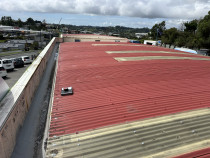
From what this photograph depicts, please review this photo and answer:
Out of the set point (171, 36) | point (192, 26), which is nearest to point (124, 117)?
point (171, 36)

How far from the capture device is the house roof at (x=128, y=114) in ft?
12.8

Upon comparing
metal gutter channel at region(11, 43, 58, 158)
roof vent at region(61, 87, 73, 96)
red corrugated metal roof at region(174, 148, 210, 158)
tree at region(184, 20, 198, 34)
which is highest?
tree at region(184, 20, 198, 34)

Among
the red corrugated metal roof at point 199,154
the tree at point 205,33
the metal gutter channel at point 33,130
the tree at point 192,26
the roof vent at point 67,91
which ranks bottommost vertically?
the metal gutter channel at point 33,130

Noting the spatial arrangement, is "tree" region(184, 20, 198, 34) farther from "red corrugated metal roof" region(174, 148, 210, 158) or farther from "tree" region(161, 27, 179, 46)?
"red corrugated metal roof" region(174, 148, 210, 158)

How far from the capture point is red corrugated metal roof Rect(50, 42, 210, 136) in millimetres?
4887

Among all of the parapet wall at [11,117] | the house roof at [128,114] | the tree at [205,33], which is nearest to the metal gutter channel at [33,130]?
the parapet wall at [11,117]

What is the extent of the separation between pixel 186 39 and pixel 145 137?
44.1 m

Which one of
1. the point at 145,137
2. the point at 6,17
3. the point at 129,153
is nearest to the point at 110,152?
the point at 129,153

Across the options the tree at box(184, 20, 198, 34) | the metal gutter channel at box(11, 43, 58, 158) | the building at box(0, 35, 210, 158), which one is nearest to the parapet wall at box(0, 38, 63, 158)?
the building at box(0, 35, 210, 158)

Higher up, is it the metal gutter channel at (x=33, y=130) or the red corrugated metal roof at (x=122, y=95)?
the red corrugated metal roof at (x=122, y=95)

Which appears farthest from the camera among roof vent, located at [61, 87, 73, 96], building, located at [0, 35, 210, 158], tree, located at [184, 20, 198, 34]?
tree, located at [184, 20, 198, 34]

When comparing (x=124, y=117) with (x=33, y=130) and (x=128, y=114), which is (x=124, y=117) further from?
(x=33, y=130)

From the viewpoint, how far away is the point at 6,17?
5787 inches

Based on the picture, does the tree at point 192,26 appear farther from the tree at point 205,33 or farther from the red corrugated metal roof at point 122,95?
the red corrugated metal roof at point 122,95
